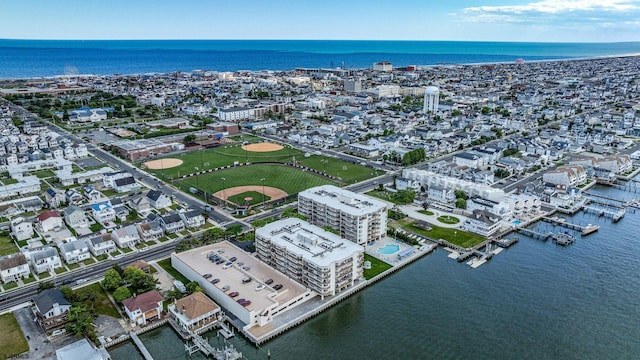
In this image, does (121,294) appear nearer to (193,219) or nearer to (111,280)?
(111,280)

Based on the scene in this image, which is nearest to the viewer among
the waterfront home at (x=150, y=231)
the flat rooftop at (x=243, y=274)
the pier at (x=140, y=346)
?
the pier at (x=140, y=346)

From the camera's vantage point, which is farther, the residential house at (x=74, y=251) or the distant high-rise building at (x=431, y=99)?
the distant high-rise building at (x=431, y=99)

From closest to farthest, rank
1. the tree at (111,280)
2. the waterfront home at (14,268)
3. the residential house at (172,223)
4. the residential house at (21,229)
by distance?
the tree at (111,280), the waterfront home at (14,268), the residential house at (21,229), the residential house at (172,223)

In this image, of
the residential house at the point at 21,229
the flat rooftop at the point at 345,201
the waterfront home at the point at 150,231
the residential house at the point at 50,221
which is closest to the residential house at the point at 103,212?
the residential house at the point at 50,221

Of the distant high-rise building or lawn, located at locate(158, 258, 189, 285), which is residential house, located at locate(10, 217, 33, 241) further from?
the distant high-rise building

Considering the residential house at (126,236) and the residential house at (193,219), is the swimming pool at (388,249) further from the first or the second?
the residential house at (126,236)

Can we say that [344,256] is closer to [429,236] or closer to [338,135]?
[429,236]

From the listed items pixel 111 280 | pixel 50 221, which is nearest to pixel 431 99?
pixel 50 221
